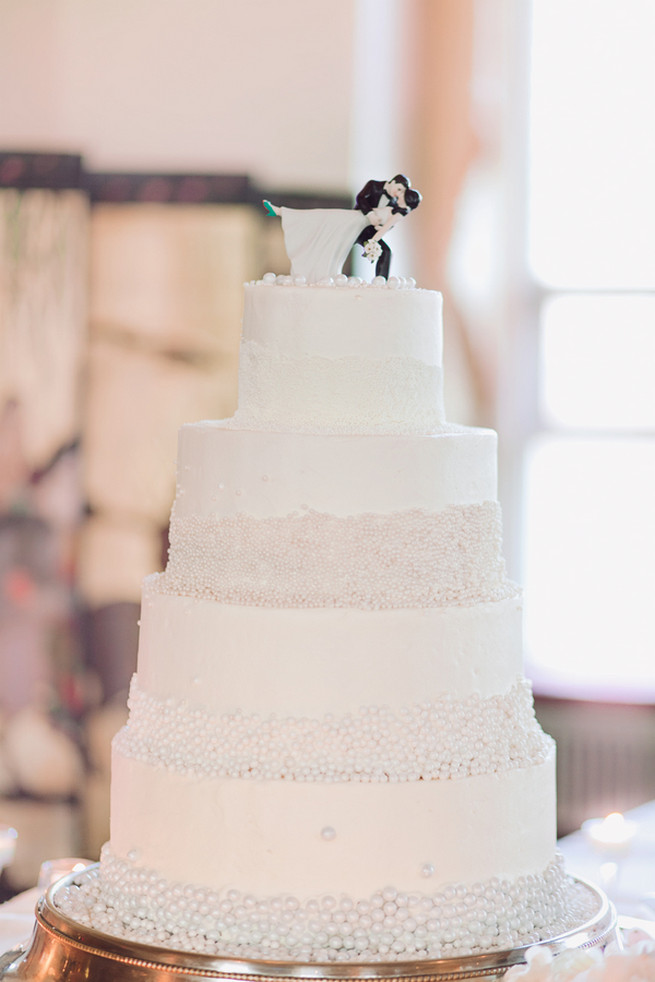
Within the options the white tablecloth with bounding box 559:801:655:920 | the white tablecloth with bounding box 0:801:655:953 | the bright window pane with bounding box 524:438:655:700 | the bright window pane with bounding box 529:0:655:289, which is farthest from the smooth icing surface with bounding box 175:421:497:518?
the bright window pane with bounding box 529:0:655:289

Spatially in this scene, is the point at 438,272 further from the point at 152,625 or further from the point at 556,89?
the point at 152,625

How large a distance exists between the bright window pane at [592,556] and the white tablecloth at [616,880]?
0.97 m

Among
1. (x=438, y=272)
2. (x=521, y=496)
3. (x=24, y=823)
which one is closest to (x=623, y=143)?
(x=438, y=272)

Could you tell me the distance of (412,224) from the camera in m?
4.39

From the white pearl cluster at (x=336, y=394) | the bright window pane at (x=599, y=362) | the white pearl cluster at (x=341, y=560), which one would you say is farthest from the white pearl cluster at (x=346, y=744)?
the bright window pane at (x=599, y=362)

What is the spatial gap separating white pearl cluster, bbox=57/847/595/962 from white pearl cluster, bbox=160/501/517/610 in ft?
1.33

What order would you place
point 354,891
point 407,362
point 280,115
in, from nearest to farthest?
1. point 354,891
2. point 407,362
3. point 280,115

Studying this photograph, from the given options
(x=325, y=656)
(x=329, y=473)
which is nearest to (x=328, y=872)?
(x=325, y=656)

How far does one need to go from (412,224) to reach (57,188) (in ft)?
3.85

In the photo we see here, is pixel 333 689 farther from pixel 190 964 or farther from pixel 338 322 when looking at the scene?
pixel 338 322

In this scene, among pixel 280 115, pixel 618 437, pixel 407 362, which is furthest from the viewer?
pixel 618 437

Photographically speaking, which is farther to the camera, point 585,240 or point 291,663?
point 585,240

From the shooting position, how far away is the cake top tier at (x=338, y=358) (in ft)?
6.39

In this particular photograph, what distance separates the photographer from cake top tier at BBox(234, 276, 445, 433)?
195 cm
